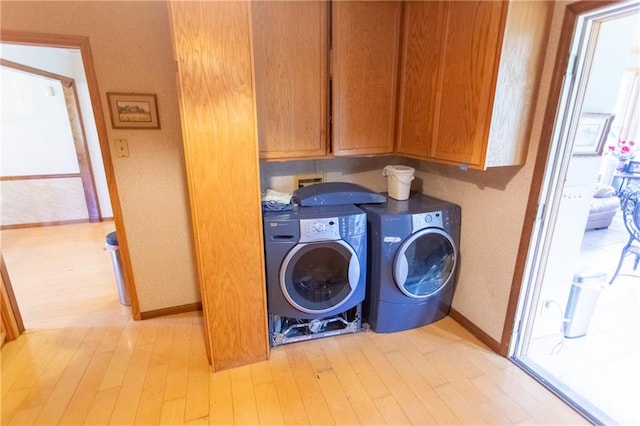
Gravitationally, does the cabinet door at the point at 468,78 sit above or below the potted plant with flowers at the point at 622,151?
above

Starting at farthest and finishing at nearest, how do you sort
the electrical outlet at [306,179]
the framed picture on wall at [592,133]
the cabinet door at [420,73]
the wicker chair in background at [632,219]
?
the wicker chair in background at [632,219] < the electrical outlet at [306,179] < the cabinet door at [420,73] < the framed picture on wall at [592,133]

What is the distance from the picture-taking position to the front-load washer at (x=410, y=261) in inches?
76.4

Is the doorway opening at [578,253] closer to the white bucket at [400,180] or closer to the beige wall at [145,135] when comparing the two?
the white bucket at [400,180]

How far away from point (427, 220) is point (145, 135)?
1.86 metres

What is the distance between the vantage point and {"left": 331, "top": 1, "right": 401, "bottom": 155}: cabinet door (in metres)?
1.86

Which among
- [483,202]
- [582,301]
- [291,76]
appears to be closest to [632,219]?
[582,301]

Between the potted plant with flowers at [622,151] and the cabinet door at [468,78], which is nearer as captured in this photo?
the cabinet door at [468,78]

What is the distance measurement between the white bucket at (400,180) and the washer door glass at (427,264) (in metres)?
0.36

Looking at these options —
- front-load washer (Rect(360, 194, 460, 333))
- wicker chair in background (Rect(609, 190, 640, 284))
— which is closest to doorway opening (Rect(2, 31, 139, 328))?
front-load washer (Rect(360, 194, 460, 333))

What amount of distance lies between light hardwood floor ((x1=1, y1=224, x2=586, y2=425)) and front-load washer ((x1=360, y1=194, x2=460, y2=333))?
14 centimetres

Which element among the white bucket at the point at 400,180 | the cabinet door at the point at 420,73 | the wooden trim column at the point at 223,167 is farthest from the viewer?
the white bucket at the point at 400,180

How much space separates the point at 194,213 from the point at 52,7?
1373 millimetres

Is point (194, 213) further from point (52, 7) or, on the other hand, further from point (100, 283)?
point (100, 283)

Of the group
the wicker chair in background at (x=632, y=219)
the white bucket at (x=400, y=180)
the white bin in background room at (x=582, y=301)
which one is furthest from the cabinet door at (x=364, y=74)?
the wicker chair in background at (x=632, y=219)
